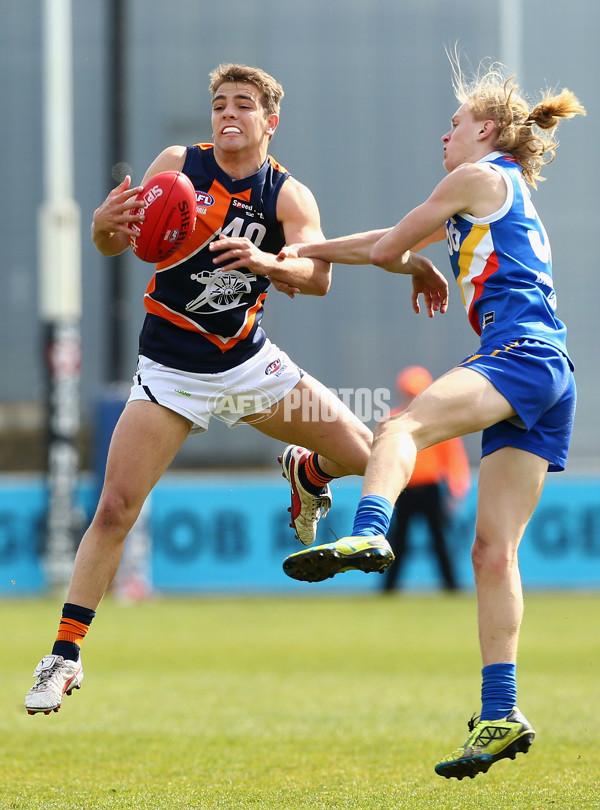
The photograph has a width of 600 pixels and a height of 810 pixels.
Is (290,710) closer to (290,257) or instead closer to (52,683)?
(52,683)

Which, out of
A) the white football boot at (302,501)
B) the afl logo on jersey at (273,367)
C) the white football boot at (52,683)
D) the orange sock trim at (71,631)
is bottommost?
the white football boot at (52,683)

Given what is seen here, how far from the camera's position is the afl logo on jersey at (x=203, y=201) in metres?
5.15

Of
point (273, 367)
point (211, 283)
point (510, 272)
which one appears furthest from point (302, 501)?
point (510, 272)

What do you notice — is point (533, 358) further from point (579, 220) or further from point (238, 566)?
point (579, 220)

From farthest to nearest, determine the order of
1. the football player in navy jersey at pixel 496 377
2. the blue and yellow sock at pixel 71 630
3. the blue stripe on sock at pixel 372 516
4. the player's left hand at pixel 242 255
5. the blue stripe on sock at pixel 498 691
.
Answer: the blue and yellow sock at pixel 71 630 < the player's left hand at pixel 242 255 < the blue stripe on sock at pixel 498 691 < the football player in navy jersey at pixel 496 377 < the blue stripe on sock at pixel 372 516

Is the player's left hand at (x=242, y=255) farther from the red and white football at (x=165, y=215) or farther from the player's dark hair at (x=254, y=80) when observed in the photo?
the player's dark hair at (x=254, y=80)

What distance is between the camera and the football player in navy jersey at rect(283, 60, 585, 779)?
438 centimetres

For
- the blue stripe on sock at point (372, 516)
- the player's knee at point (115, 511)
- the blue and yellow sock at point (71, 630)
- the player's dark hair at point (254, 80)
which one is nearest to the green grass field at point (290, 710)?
the blue and yellow sock at point (71, 630)

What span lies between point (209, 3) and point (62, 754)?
445 inches

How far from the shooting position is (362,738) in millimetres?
6410

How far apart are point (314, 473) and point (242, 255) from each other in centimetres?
130

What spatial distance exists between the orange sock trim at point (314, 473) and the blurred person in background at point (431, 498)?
22.8 feet

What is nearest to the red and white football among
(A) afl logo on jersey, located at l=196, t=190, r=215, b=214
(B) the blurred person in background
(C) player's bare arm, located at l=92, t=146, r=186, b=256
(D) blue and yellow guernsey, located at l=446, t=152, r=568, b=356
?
(C) player's bare arm, located at l=92, t=146, r=186, b=256

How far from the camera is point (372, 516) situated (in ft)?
13.7
